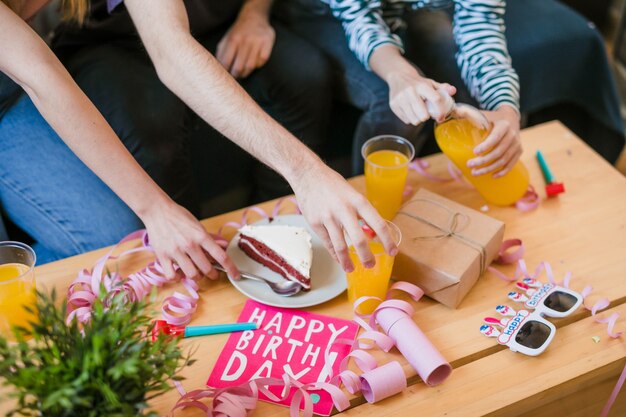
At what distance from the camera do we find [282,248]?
51.1 inches

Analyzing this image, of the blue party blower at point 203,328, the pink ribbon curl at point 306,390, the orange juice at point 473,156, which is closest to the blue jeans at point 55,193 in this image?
the blue party blower at point 203,328

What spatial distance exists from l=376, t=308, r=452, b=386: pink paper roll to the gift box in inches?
3.7

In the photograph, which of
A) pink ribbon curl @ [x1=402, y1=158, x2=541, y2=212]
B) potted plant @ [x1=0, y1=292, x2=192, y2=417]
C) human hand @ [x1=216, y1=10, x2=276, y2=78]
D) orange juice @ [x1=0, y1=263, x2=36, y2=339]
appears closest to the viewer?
potted plant @ [x1=0, y1=292, x2=192, y2=417]

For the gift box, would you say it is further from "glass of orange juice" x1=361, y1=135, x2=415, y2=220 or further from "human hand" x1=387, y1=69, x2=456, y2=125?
"human hand" x1=387, y1=69, x2=456, y2=125

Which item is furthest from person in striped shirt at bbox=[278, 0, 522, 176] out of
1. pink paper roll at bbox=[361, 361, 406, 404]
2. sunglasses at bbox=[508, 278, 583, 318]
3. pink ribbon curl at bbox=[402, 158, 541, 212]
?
pink paper roll at bbox=[361, 361, 406, 404]

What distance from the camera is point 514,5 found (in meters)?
2.23

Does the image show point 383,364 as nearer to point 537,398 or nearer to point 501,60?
point 537,398

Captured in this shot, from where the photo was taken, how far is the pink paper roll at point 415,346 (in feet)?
3.58

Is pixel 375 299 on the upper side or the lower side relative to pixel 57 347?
lower

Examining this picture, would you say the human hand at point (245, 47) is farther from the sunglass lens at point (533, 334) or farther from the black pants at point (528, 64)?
the sunglass lens at point (533, 334)

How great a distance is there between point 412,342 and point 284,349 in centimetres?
23

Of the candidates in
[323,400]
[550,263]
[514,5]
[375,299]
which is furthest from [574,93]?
[323,400]

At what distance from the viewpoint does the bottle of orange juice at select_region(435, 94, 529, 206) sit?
1406 millimetres

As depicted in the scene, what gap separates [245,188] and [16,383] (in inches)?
53.1
